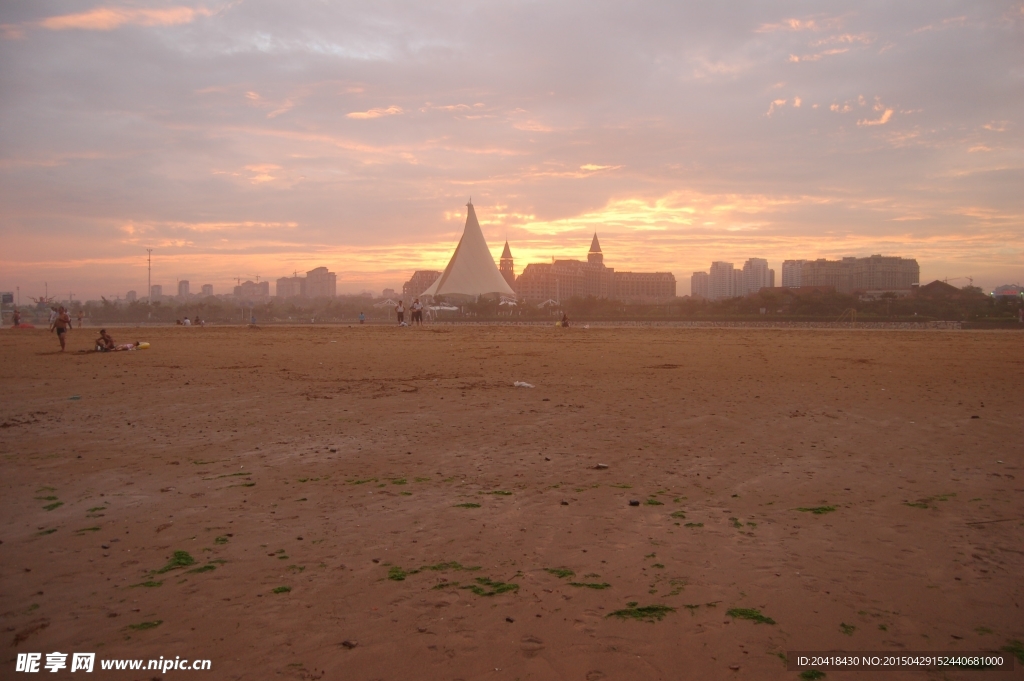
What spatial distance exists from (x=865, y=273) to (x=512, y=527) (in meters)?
79.8

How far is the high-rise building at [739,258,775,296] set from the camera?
110600mm

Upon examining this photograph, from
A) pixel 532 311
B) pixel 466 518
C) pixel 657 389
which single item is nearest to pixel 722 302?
pixel 532 311

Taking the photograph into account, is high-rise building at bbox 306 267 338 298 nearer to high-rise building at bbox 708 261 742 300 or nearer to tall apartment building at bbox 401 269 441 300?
tall apartment building at bbox 401 269 441 300

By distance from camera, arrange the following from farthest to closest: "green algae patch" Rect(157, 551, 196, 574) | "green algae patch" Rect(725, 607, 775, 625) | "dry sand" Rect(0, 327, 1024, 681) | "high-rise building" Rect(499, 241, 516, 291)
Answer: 1. "high-rise building" Rect(499, 241, 516, 291)
2. "green algae patch" Rect(157, 551, 196, 574)
3. "green algae patch" Rect(725, 607, 775, 625)
4. "dry sand" Rect(0, 327, 1024, 681)

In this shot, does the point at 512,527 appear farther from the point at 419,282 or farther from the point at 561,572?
the point at 419,282

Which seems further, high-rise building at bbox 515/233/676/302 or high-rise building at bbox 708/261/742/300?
high-rise building at bbox 708/261/742/300

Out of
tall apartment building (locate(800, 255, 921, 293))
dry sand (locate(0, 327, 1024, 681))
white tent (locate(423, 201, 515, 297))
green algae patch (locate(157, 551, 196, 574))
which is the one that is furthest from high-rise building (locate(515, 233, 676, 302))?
green algae patch (locate(157, 551, 196, 574))

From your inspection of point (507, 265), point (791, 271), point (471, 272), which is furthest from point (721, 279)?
point (471, 272)

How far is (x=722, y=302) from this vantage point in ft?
144

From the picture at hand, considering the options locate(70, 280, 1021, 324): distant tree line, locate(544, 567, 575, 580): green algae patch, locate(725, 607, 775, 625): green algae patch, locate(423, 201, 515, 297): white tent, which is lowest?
locate(725, 607, 775, 625): green algae patch

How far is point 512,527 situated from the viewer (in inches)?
169

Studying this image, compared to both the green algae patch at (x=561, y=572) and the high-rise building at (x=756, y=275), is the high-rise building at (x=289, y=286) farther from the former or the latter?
the green algae patch at (x=561, y=572)

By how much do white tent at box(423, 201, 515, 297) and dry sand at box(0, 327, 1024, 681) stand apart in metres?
42.3

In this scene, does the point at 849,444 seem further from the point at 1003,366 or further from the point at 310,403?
the point at 1003,366
